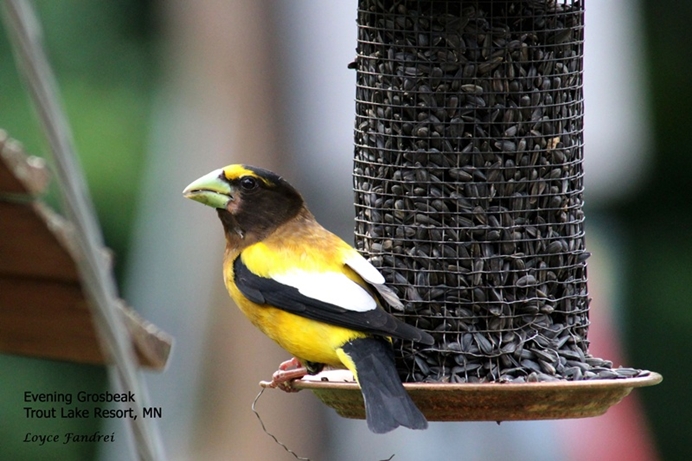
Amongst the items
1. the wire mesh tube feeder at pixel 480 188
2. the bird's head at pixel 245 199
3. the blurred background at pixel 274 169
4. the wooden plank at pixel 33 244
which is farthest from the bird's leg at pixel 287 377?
the blurred background at pixel 274 169

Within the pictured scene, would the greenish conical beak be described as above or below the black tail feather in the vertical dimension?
above

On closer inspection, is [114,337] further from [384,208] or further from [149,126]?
[149,126]

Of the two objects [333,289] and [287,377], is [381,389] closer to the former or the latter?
[333,289]

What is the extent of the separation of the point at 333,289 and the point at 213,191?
2.53 feet

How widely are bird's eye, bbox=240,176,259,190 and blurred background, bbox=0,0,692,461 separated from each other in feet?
12.7

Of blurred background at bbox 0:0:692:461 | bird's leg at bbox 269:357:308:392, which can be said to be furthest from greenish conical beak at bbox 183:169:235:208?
blurred background at bbox 0:0:692:461

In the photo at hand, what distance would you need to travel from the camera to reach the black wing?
4.21 meters

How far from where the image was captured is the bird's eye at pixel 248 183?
4.87 m

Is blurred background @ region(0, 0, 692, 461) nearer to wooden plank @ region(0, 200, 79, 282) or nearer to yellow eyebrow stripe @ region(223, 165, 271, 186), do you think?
yellow eyebrow stripe @ region(223, 165, 271, 186)

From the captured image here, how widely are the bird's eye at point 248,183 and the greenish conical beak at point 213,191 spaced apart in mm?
52

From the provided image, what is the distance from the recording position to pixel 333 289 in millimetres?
4434

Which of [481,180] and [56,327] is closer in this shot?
[56,327]

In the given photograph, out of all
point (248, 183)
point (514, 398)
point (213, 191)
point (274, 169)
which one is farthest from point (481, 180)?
point (274, 169)

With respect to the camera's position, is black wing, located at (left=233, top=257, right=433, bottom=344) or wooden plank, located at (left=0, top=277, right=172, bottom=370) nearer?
wooden plank, located at (left=0, top=277, right=172, bottom=370)
